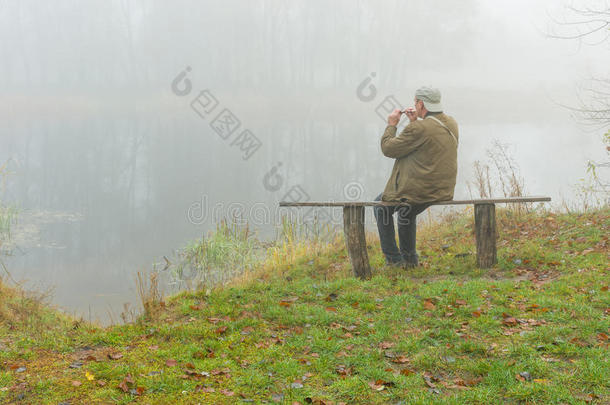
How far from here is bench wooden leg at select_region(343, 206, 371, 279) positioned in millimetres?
7445

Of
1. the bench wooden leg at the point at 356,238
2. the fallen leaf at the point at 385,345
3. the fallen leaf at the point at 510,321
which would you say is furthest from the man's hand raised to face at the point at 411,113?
the fallen leaf at the point at 385,345

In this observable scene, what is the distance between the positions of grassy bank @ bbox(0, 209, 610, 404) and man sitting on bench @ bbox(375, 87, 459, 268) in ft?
4.11

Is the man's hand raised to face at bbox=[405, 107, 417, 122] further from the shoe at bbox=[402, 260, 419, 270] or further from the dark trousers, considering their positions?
the shoe at bbox=[402, 260, 419, 270]

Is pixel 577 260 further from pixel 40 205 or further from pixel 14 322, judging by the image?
pixel 40 205

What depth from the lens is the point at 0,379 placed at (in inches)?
168

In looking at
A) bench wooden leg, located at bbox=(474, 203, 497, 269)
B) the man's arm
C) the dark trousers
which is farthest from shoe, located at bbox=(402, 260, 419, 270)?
the man's arm

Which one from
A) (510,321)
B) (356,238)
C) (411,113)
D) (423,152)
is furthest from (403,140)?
(510,321)

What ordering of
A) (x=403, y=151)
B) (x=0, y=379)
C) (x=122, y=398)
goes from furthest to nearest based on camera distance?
1. (x=403, y=151)
2. (x=0, y=379)
3. (x=122, y=398)

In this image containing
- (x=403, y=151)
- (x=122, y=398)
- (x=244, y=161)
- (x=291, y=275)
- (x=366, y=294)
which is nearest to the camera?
(x=122, y=398)

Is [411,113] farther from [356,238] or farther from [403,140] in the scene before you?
[356,238]

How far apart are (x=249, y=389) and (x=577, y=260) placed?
5929 mm

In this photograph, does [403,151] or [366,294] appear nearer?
[366,294]

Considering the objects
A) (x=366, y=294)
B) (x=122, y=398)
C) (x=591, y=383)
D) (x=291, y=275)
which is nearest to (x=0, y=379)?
(x=122, y=398)

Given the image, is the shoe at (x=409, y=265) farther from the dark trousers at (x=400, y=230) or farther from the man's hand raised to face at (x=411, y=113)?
the man's hand raised to face at (x=411, y=113)
